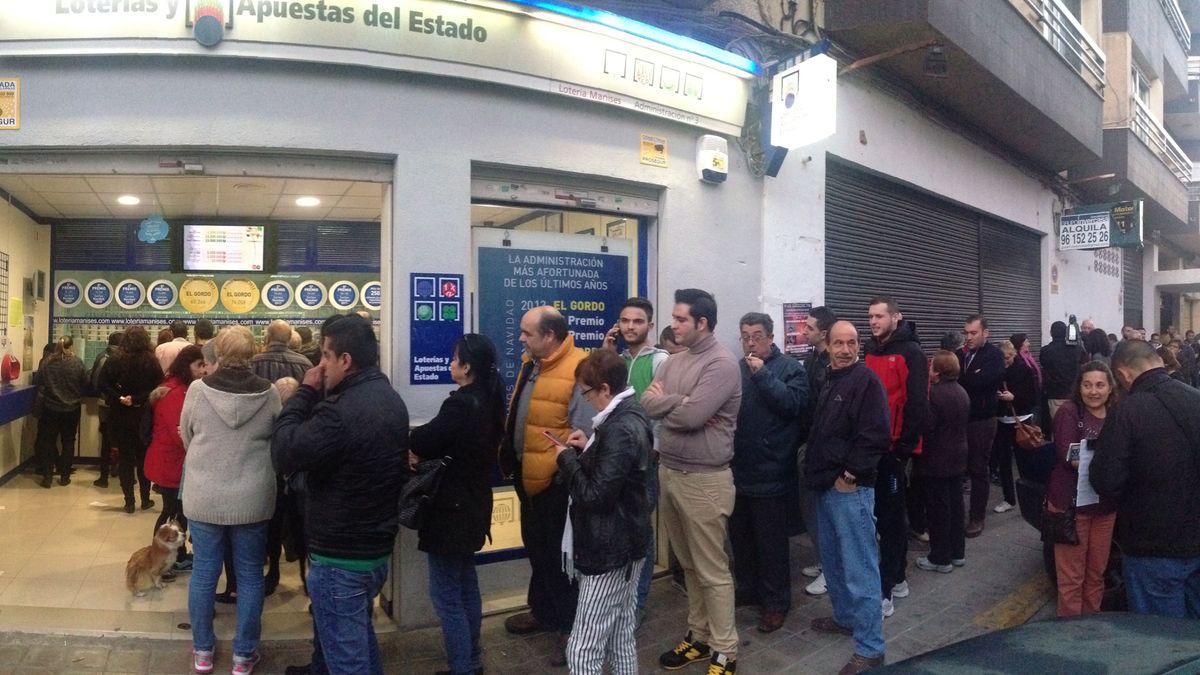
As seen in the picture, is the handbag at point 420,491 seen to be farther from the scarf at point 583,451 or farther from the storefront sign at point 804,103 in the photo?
the storefront sign at point 804,103

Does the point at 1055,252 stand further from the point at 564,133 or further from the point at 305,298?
the point at 305,298

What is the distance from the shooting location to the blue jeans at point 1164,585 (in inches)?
146

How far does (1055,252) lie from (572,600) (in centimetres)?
1252

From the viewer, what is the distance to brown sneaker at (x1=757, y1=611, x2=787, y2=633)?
15.3ft

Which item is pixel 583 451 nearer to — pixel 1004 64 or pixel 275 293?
pixel 275 293

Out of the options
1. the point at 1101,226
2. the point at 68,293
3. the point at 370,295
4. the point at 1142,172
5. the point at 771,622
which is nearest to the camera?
the point at 771,622

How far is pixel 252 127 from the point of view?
14.7ft

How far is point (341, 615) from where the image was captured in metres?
3.26

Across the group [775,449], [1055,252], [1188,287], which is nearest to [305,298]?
[775,449]

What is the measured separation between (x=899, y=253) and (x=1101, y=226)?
619cm

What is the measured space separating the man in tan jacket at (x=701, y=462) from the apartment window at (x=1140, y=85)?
15114mm

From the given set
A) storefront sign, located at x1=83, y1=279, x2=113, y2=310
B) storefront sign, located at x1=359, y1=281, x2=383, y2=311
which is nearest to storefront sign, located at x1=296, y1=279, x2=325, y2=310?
storefront sign, located at x1=359, y1=281, x2=383, y2=311

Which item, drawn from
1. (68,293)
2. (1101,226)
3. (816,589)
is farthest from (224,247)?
(1101,226)

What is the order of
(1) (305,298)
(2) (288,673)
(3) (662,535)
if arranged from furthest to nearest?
(1) (305,298)
(3) (662,535)
(2) (288,673)
